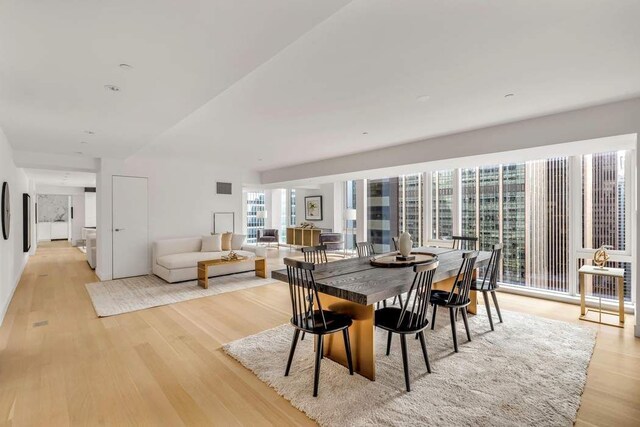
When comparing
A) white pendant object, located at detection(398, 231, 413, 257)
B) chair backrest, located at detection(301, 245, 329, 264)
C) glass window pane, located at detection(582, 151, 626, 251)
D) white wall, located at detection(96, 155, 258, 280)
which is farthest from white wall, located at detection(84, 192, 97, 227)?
glass window pane, located at detection(582, 151, 626, 251)

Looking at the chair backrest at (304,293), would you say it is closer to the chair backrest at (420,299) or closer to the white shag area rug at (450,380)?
the white shag area rug at (450,380)

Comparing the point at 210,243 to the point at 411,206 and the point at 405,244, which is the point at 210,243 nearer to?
the point at 411,206

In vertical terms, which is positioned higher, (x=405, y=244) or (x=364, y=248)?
(x=405, y=244)

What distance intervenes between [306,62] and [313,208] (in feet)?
28.0

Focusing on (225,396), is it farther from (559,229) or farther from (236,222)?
(236,222)

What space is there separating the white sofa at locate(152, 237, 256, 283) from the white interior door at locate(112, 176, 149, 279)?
0.30 metres

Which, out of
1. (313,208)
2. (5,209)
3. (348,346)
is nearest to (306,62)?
(348,346)

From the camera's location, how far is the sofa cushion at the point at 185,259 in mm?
5555

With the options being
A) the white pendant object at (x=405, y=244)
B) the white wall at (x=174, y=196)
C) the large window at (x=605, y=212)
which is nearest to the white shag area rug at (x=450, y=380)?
the white pendant object at (x=405, y=244)

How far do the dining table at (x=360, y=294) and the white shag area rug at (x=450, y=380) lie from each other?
0.13m

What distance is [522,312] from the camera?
4008 mm

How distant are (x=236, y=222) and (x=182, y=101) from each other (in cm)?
Result: 534

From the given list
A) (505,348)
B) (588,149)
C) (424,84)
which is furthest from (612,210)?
(424,84)

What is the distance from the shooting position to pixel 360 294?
2.11m
